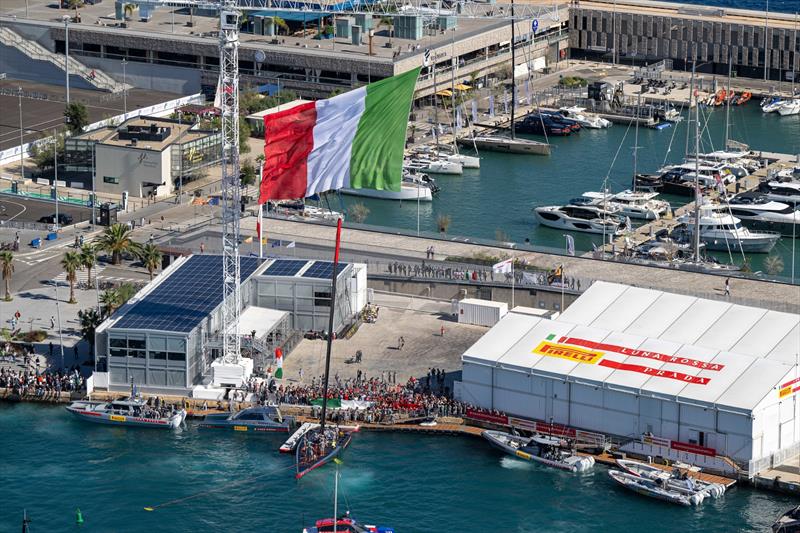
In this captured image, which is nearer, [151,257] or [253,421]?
[253,421]

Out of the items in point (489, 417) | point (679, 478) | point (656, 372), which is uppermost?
point (656, 372)

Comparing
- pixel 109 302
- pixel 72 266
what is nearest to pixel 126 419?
pixel 109 302

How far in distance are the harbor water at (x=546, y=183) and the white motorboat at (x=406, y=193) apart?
0.55 metres

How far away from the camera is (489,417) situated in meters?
121

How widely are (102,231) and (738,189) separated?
57.3 metres

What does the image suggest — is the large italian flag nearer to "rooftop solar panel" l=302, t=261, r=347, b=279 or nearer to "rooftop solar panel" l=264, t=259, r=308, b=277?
"rooftop solar panel" l=302, t=261, r=347, b=279

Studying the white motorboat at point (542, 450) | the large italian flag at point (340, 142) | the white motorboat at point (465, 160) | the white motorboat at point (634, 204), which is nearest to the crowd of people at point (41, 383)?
the large italian flag at point (340, 142)

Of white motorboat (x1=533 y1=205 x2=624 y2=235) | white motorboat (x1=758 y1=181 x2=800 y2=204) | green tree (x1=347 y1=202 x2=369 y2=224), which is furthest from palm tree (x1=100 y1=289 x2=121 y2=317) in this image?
white motorboat (x1=758 y1=181 x2=800 y2=204)

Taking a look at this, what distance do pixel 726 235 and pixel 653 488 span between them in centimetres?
5215

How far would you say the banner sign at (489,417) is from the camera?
397 feet

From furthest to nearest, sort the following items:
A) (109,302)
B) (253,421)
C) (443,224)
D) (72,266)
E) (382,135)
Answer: (443,224), (72,266), (109,302), (382,135), (253,421)

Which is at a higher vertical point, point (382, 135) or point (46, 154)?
point (382, 135)

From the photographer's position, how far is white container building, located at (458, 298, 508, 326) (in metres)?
135

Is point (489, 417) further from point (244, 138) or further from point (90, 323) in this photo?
point (244, 138)
